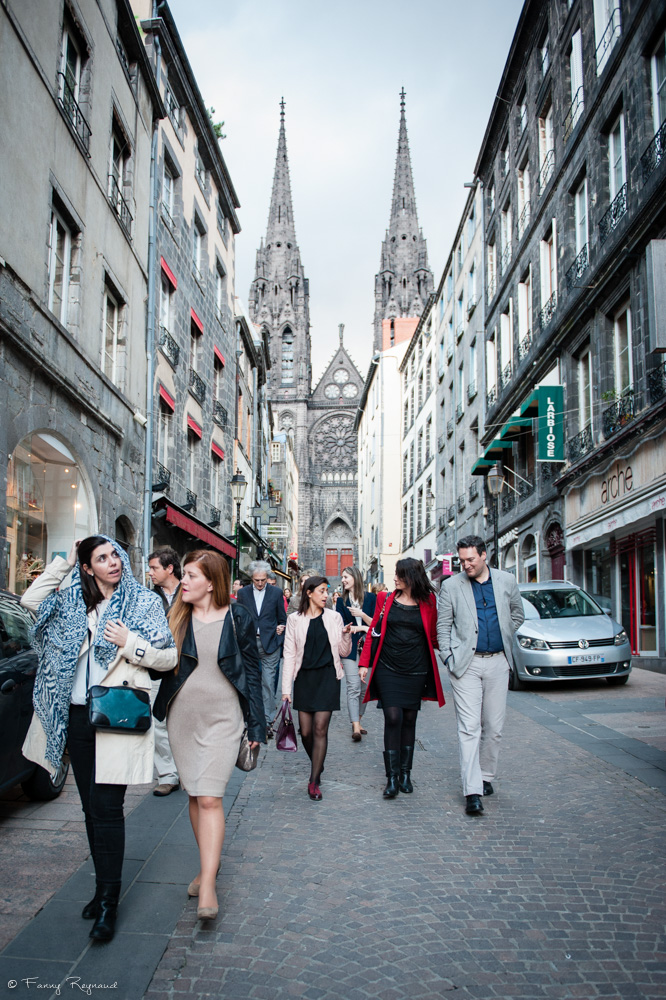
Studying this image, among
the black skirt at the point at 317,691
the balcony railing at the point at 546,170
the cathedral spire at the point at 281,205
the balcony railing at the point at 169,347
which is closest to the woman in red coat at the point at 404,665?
the black skirt at the point at 317,691

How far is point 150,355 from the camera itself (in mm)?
15031

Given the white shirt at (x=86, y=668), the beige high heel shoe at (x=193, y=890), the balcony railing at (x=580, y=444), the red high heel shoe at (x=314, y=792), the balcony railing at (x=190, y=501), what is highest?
the balcony railing at (x=580, y=444)

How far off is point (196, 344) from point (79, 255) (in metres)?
9.17

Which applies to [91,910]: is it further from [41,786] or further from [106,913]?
[41,786]

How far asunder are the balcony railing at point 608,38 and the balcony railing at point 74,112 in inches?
379

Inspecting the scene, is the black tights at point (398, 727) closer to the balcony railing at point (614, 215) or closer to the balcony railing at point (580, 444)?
the balcony railing at point (580, 444)

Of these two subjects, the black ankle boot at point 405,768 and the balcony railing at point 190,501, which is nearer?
the black ankle boot at point 405,768

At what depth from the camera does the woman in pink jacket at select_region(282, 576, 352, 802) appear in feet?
18.2

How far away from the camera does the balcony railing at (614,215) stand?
14075mm

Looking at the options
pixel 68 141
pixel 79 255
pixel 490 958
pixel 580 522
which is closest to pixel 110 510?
pixel 79 255

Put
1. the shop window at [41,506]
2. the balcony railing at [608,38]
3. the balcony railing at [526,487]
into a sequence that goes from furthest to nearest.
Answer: the balcony railing at [526,487]
the balcony railing at [608,38]
the shop window at [41,506]

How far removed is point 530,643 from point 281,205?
81423 mm

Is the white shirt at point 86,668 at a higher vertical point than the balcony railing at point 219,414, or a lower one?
lower

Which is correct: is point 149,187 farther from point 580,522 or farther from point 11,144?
point 580,522
